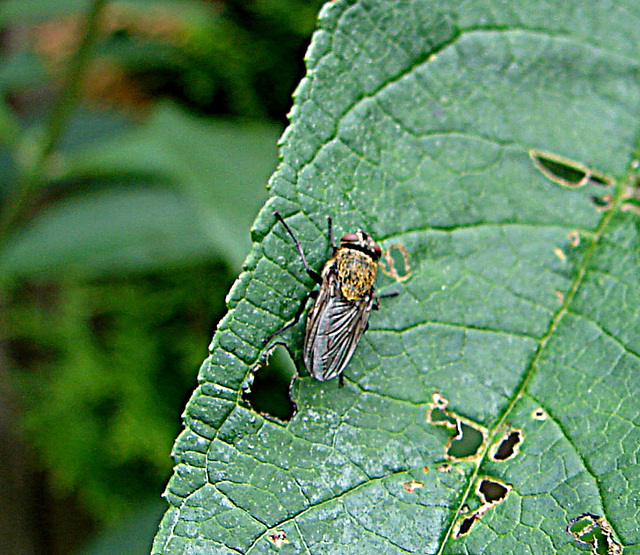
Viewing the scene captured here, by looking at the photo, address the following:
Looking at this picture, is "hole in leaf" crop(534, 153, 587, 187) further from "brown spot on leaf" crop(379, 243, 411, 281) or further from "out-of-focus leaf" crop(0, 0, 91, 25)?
"out-of-focus leaf" crop(0, 0, 91, 25)

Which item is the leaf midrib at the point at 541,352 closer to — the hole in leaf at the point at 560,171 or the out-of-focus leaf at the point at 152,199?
the hole in leaf at the point at 560,171

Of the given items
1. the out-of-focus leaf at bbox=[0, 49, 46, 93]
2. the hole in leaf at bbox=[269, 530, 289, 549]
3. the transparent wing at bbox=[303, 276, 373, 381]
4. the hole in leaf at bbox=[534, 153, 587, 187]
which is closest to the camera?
the hole in leaf at bbox=[269, 530, 289, 549]

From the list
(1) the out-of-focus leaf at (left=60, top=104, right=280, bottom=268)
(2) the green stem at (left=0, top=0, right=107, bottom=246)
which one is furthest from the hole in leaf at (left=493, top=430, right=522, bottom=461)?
(2) the green stem at (left=0, top=0, right=107, bottom=246)

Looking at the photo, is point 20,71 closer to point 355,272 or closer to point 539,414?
point 355,272

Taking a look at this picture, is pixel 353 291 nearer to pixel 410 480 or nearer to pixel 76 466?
pixel 410 480

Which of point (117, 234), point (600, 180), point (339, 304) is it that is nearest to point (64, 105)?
point (117, 234)

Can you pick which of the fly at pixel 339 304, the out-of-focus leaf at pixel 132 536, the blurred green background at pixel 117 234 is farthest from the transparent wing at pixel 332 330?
the out-of-focus leaf at pixel 132 536

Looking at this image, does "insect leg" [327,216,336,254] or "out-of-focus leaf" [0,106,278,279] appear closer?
"insect leg" [327,216,336,254]
